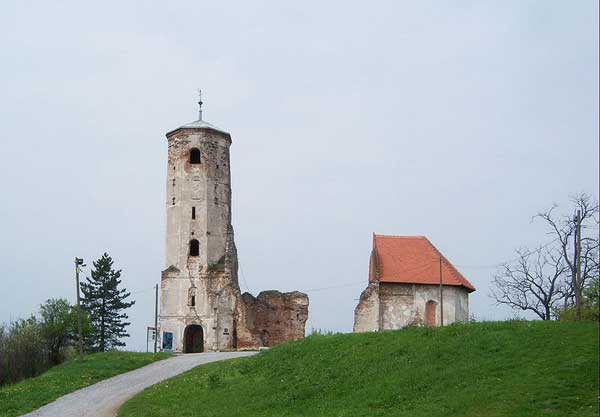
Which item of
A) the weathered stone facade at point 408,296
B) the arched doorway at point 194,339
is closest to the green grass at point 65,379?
the arched doorway at point 194,339

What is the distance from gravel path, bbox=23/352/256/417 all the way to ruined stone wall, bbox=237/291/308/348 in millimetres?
9542

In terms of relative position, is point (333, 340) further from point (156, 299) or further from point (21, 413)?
point (156, 299)

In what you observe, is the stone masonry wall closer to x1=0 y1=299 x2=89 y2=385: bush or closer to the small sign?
the small sign

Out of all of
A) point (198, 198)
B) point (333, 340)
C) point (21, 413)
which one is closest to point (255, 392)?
point (333, 340)

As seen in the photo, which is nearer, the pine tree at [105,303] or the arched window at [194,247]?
the arched window at [194,247]

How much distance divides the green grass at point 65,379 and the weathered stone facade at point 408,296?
11.1 metres

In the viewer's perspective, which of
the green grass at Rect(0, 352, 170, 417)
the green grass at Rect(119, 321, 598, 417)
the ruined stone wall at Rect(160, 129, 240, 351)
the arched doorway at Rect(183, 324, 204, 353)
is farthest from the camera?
the arched doorway at Rect(183, 324, 204, 353)

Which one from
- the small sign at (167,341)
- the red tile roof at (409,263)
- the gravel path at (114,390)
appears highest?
the red tile roof at (409,263)

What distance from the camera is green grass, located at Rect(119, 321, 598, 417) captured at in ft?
57.1

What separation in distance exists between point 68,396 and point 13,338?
12.7 m

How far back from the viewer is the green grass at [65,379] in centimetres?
2550

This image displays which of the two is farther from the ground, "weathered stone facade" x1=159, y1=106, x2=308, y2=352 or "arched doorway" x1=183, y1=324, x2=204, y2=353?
"weathered stone facade" x1=159, y1=106, x2=308, y2=352

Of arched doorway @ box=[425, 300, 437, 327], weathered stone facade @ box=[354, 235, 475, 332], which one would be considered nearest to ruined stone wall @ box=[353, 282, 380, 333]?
weathered stone facade @ box=[354, 235, 475, 332]

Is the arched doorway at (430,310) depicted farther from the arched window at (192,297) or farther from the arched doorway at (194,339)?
the arched window at (192,297)
